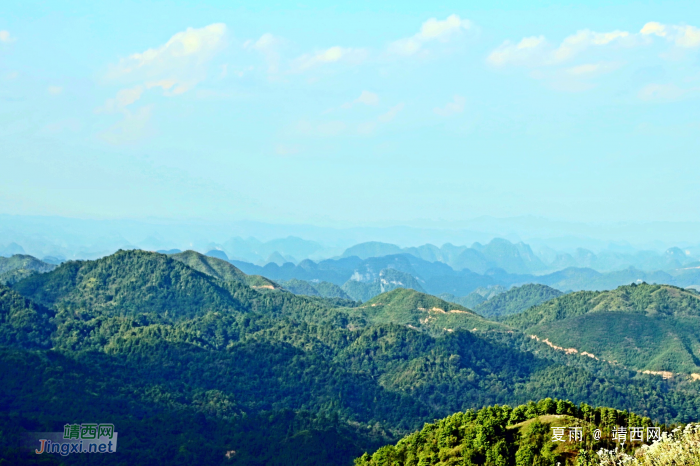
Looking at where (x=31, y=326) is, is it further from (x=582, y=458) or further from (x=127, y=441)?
(x=582, y=458)

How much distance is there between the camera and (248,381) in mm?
143625

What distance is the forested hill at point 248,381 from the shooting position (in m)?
105

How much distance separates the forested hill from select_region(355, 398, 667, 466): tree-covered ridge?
107ft

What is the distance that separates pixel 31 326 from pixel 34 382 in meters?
40.5

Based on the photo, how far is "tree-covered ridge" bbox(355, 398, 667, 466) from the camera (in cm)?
5525

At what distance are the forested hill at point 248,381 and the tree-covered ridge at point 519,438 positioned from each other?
32547 millimetres
